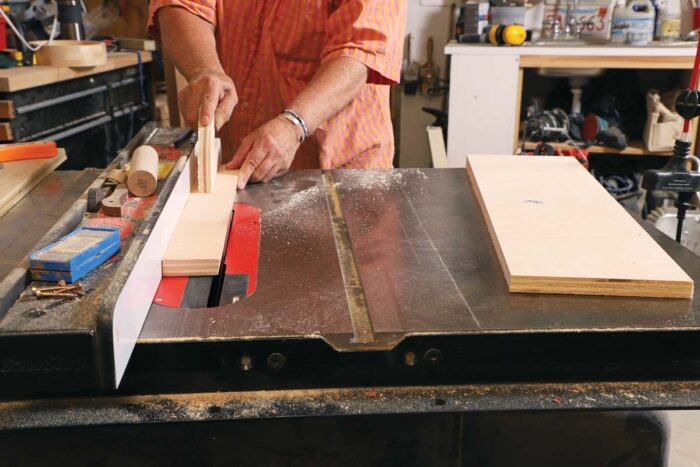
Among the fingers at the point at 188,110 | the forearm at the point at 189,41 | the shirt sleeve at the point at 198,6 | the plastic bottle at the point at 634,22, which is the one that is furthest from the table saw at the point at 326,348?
the plastic bottle at the point at 634,22

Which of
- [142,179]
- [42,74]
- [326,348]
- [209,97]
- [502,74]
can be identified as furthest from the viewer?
[502,74]

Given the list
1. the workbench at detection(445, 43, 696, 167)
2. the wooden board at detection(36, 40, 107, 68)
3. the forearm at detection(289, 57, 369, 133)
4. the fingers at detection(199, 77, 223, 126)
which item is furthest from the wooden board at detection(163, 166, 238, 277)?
the workbench at detection(445, 43, 696, 167)

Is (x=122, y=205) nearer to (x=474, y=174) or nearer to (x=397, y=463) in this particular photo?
(x=397, y=463)

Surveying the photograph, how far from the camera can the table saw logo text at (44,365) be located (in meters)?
0.68

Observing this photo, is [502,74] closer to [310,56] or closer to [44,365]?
[310,56]

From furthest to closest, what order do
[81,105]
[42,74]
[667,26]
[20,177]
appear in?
[667,26], [81,105], [42,74], [20,177]

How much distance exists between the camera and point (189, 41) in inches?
65.5

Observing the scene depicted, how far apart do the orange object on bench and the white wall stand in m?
2.98

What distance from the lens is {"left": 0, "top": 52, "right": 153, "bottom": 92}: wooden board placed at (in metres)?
2.35

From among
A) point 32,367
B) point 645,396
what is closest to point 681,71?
point 645,396

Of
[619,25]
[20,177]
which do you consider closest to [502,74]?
[619,25]

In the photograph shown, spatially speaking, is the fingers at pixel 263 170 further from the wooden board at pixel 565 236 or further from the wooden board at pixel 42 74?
the wooden board at pixel 42 74

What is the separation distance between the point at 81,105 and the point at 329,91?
1773 millimetres

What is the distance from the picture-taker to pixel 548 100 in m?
4.07
